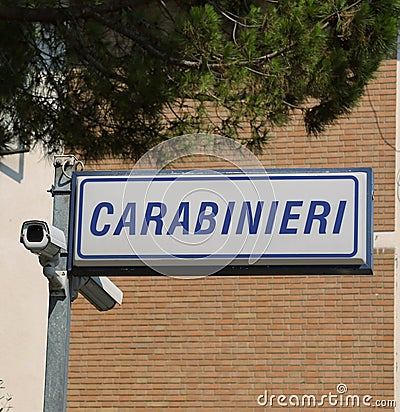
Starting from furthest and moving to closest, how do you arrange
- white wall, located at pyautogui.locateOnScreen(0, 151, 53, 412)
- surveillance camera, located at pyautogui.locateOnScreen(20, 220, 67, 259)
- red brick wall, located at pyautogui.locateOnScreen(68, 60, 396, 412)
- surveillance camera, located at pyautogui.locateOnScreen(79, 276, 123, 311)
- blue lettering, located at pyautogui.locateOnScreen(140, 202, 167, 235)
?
white wall, located at pyautogui.locateOnScreen(0, 151, 53, 412) < red brick wall, located at pyautogui.locateOnScreen(68, 60, 396, 412) < surveillance camera, located at pyautogui.locateOnScreen(79, 276, 123, 311) < blue lettering, located at pyautogui.locateOnScreen(140, 202, 167, 235) < surveillance camera, located at pyautogui.locateOnScreen(20, 220, 67, 259)

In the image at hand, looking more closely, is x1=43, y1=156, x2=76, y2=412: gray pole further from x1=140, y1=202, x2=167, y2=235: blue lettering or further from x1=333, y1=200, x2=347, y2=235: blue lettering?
x1=333, y1=200, x2=347, y2=235: blue lettering

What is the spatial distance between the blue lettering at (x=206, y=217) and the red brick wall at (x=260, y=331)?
7223 millimetres

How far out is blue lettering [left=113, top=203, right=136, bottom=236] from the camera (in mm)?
3746

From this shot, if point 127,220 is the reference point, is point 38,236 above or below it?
below

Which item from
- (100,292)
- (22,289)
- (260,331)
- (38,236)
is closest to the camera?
(38,236)

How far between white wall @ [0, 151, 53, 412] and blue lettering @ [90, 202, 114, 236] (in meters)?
7.77

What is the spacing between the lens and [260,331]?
10836 mm

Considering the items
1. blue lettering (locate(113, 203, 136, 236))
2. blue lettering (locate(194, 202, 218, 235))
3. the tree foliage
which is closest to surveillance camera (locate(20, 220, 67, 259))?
blue lettering (locate(113, 203, 136, 236))

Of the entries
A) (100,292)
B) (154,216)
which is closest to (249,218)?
(154,216)

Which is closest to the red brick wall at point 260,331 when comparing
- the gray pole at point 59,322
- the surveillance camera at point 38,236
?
the gray pole at point 59,322

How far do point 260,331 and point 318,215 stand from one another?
23.8 ft

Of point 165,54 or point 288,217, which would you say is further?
point 165,54

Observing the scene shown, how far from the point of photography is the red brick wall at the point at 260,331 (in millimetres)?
10672

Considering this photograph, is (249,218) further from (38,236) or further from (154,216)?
(38,236)
